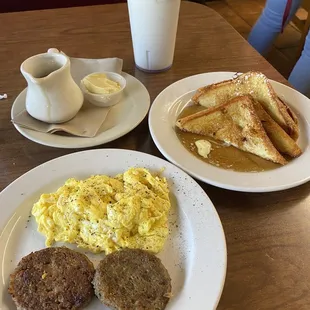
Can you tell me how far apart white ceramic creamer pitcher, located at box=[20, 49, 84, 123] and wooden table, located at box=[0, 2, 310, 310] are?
99 mm

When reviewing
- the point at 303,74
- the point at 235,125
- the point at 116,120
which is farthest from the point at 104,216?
the point at 303,74

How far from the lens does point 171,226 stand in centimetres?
89

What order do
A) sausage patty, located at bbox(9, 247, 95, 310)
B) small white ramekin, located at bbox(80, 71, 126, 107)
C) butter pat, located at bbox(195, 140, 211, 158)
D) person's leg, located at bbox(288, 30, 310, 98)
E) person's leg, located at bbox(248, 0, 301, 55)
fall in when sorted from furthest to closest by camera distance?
person's leg, located at bbox(248, 0, 301, 55)
person's leg, located at bbox(288, 30, 310, 98)
small white ramekin, located at bbox(80, 71, 126, 107)
butter pat, located at bbox(195, 140, 211, 158)
sausage patty, located at bbox(9, 247, 95, 310)

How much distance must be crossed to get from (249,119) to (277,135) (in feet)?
0.30

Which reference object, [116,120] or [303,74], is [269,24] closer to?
[303,74]

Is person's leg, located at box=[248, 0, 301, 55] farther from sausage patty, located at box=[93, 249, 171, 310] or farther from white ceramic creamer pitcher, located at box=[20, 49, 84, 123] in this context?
sausage patty, located at box=[93, 249, 171, 310]

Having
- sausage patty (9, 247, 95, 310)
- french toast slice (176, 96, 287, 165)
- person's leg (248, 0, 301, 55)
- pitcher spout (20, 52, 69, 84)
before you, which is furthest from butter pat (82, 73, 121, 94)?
person's leg (248, 0, 301, 55)

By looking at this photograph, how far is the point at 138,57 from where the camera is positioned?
1421 millimetres

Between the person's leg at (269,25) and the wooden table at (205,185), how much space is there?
2.84 ft

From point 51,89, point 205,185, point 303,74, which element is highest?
point 51,89

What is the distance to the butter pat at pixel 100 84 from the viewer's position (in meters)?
1.21

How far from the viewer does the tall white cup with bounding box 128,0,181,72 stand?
1.26m

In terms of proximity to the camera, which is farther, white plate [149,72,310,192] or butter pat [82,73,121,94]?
butter pat [82,73,121,94]

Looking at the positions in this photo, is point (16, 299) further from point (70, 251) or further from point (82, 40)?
point (82, 40)
